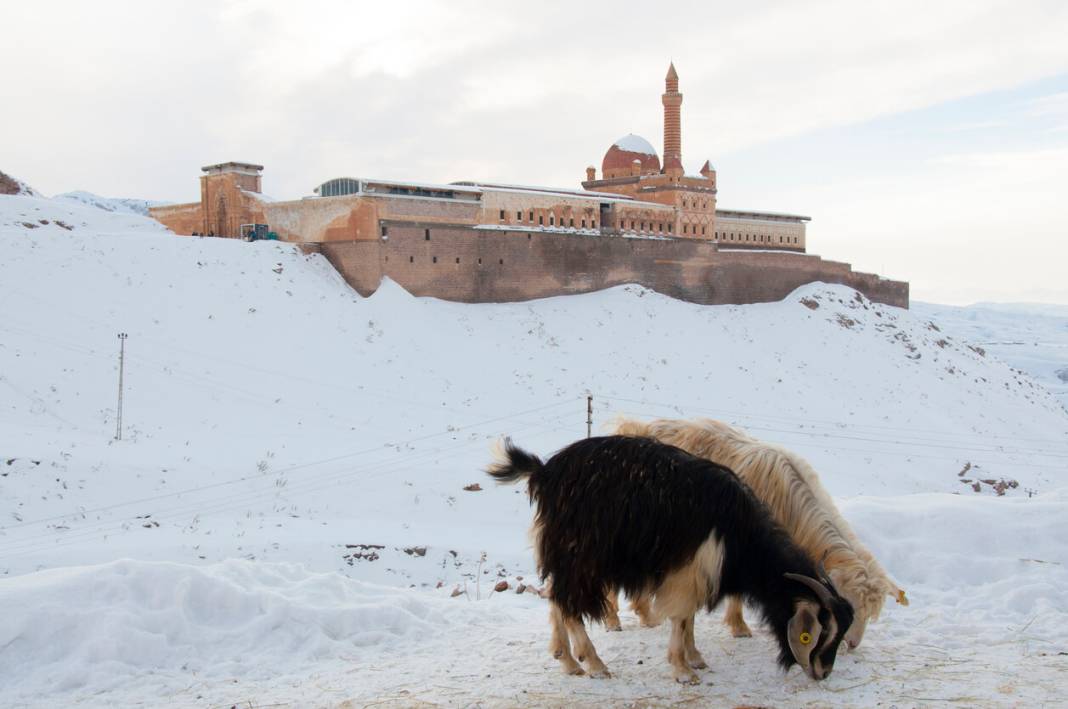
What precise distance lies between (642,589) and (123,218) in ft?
111

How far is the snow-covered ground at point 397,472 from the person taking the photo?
573cm

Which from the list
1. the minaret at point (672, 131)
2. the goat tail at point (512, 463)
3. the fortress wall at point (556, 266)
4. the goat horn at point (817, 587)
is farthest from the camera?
the minaret at point (672, 131)

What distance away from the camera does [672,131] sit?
44.5m

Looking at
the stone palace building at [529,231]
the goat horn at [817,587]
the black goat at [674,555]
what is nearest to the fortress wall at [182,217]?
the stone palace building at [529,231]

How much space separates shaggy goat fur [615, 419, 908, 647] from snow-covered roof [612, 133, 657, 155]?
41.4 m

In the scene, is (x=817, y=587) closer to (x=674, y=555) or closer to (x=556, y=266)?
(x=674, y=555)

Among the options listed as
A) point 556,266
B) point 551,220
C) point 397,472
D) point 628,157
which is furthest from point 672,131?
point 397,472

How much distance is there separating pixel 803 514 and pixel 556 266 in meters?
28.6

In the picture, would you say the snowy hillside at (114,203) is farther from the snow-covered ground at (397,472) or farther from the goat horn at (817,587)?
the goat horn at (817,587)

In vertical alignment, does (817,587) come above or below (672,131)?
below

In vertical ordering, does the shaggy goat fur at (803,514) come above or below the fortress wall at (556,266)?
below

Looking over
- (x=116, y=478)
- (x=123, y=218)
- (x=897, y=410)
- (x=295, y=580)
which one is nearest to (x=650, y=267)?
(x=897, y=410)

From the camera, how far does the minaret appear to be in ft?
145

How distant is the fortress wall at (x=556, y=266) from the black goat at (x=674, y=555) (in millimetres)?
25157
